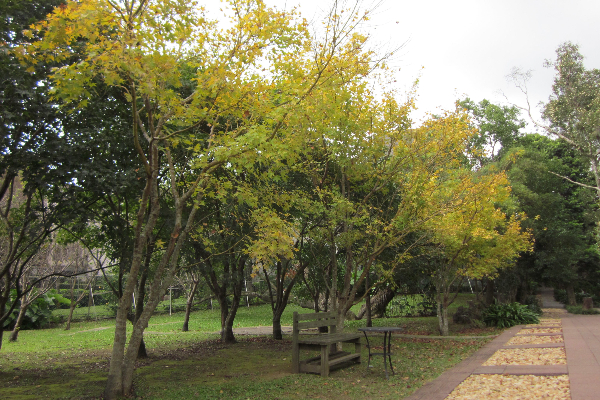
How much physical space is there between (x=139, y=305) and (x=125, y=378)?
306cm

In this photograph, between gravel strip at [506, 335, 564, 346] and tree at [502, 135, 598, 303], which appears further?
tree at [502, 135, 598, 303]

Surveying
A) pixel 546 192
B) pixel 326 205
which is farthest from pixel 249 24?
pixel 546 192

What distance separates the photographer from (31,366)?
8.73 m

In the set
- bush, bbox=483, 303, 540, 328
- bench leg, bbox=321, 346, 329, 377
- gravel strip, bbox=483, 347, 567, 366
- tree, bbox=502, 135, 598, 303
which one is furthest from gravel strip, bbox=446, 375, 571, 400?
tree, bbox=502, 135, 598, 303

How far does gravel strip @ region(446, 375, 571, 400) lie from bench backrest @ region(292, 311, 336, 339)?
8.29ft

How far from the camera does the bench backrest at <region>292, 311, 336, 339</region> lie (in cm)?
727

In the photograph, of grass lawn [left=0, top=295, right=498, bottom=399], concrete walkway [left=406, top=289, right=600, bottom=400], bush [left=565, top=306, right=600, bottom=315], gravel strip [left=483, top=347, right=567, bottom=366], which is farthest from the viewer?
bush [left=565, top=306, right=600, bottom=315]

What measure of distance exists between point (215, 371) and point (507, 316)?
11437 mm

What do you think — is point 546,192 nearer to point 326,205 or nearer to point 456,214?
point 456,214

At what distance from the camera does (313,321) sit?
7738 millimetres

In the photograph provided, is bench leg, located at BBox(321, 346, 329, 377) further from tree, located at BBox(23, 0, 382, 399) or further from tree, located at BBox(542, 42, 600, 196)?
tree, located at BBox(542, 42, 600, 196)

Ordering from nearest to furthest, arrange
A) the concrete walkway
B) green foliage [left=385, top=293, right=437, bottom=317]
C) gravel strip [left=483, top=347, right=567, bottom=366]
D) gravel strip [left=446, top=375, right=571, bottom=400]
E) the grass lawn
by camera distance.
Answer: gravel strip [left=446, top=375, right=571, bottom=400] < the concrete walkway < the grass lawn < gravel strip [left=483, top=347, right=567, bottom=366] < green foliage [left=385, top=293, right=437, bottom=317]

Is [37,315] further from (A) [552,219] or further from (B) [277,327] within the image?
(A) [552,219]

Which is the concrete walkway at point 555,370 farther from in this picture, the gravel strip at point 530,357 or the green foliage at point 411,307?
the green foliage at point 411,307
